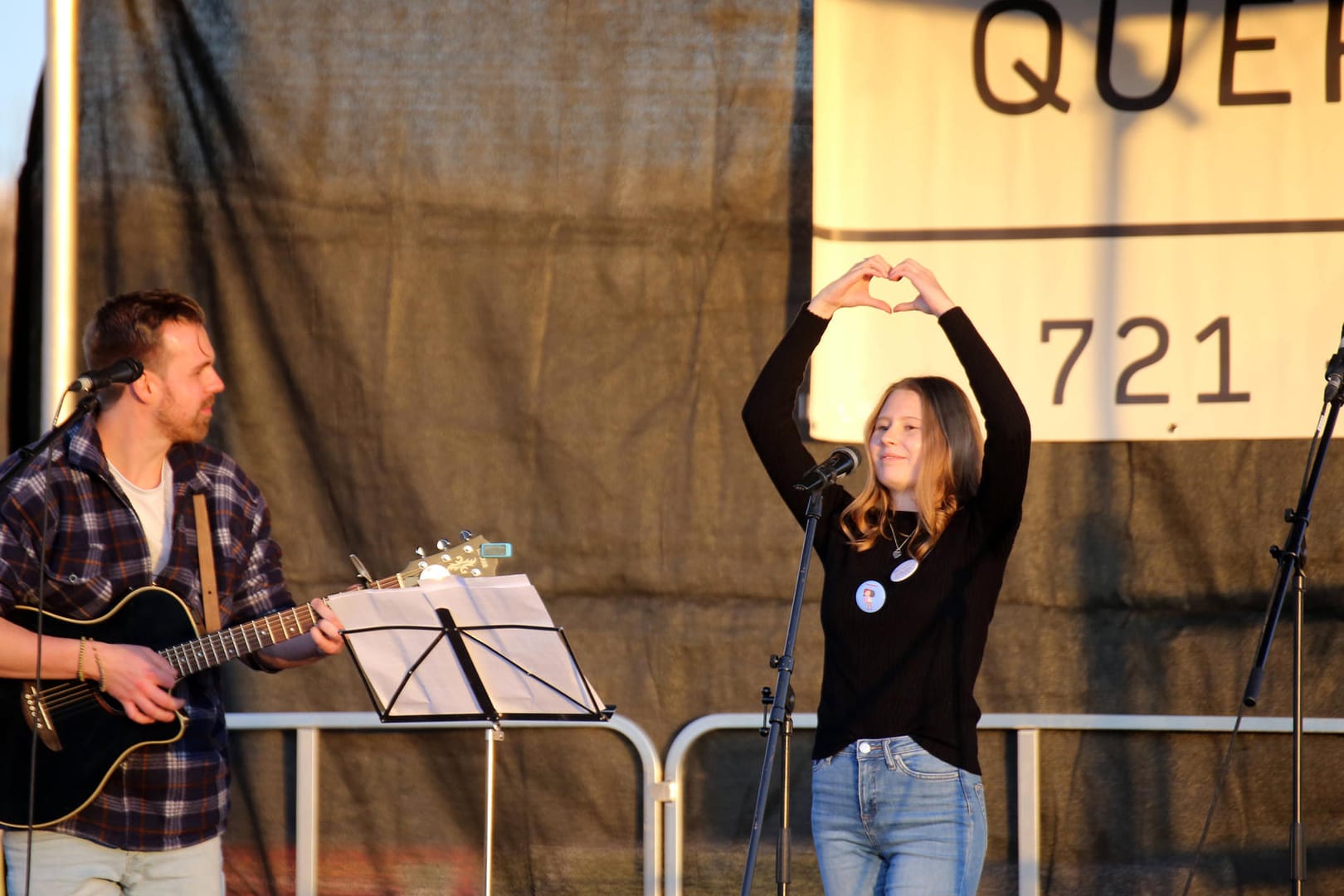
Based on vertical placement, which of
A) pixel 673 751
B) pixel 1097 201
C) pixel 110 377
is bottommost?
pixel 673 751

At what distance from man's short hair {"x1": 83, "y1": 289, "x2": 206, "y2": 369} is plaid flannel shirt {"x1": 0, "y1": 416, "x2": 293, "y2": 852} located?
18 cm

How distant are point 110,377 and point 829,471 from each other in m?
1.61

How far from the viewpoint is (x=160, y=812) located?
3.36m

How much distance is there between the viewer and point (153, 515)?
11.7ft

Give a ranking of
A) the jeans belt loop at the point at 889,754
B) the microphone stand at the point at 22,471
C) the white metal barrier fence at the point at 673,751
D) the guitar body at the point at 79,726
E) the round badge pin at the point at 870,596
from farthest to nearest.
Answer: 1. the white metal barrier fence at the point at 673,751
2. the guitar body at the point at 79,726
3. the microphone stand at the point at 22,471
4. the round badge pin at the point at 870,596
5. the jeans belt loop at the point at 889,754

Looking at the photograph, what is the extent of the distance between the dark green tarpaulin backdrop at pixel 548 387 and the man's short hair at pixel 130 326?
1.17m

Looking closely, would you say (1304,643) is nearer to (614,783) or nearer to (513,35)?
(614,783)

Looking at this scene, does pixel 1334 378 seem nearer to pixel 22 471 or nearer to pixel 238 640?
pixel 238 640

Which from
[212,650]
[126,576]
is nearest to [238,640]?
[212,650]

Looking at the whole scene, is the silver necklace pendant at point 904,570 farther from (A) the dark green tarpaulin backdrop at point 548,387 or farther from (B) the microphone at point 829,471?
(A) the dark green tarpaulin backdrop at point 548,387

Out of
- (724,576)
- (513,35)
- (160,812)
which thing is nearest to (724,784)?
(724,576)

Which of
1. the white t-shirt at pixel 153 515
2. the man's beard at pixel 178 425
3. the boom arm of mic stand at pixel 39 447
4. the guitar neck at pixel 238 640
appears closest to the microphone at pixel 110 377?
the boom arm of mic stand at pixel 39 447

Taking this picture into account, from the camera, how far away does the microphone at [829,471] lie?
3.04 m

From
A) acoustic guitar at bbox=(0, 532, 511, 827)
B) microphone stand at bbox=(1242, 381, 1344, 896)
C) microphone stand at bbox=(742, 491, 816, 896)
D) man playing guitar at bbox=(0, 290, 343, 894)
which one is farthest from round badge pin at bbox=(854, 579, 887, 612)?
man playing guitar at bbox=(0, 290, 343, 894)
